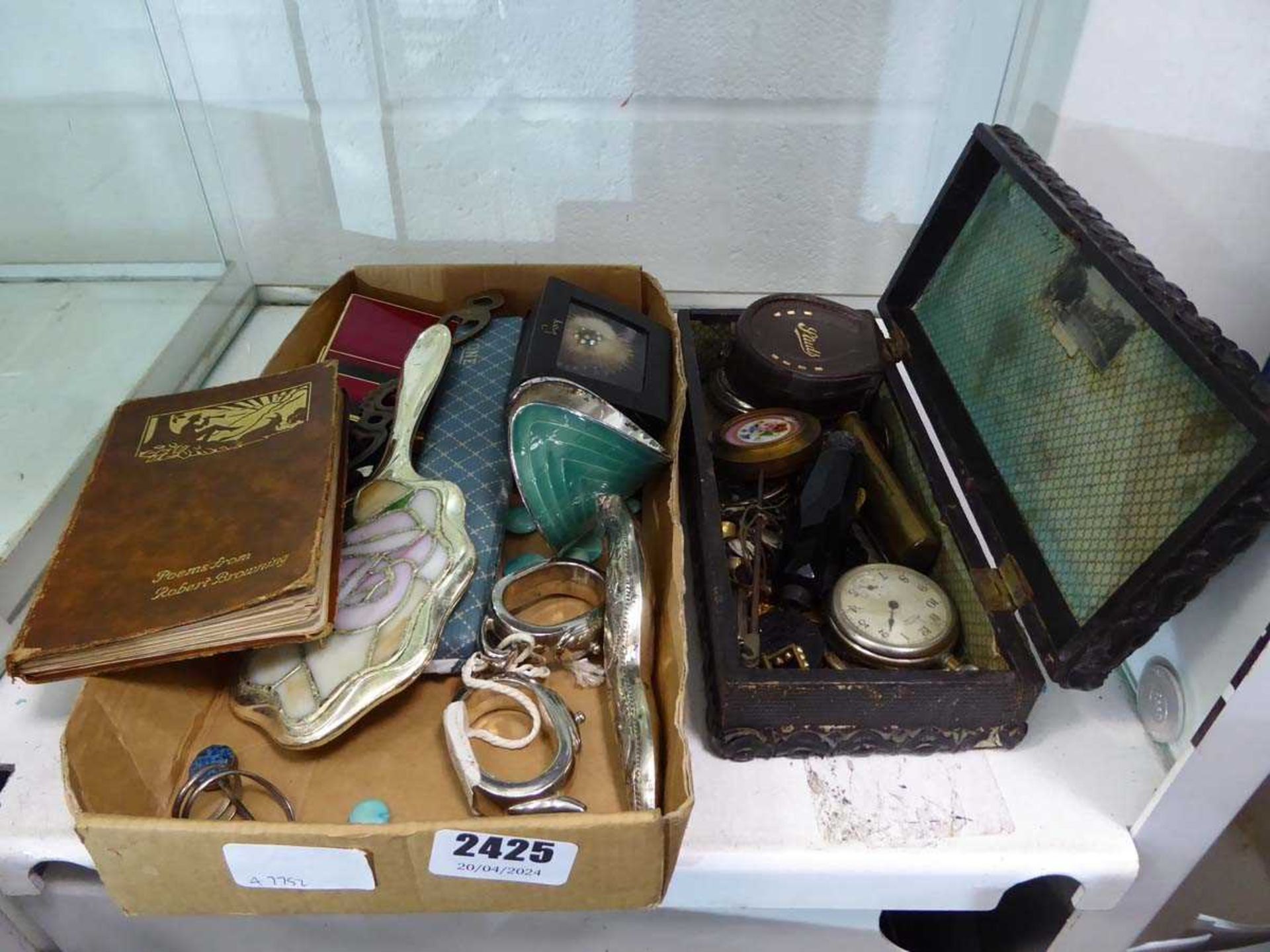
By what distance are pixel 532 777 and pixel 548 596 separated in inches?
6.0

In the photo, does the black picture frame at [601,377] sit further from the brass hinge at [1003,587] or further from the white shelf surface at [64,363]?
the white shelf surface at [64,363]

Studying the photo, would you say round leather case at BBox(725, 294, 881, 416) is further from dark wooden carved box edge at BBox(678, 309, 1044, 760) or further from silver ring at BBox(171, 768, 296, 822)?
silver ring at BBox(171, 768, 296, 822)

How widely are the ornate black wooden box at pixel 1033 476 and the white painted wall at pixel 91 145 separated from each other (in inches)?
25.6

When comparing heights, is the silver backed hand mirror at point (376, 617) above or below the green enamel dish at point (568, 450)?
below

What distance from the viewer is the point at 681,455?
0.71 metres

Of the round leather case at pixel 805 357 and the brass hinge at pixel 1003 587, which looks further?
the round leather case at pixel 805 357

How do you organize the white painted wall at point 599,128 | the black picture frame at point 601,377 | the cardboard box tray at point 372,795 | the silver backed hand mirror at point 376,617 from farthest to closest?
1. the white painted wall at point 599,128
2. the black picture frame at point 601,377
3. the silver backed hand mirror at point 376,617
4. the cardboard box tray at point 372,795

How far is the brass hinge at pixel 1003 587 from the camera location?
55cm

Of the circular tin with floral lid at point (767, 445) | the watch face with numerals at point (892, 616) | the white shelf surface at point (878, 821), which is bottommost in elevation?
the white shelf surface at point (878, 821)

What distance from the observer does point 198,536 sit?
55cm

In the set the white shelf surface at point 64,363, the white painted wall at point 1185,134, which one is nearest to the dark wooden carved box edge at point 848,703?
the white painted wall at point 1185,134

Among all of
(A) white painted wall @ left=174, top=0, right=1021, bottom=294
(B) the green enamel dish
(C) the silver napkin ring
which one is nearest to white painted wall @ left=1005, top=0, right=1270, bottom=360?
(A) white painted wall @ left=174, top=0, right=1021, bottom=294

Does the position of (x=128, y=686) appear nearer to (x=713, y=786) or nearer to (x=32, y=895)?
(x=32, y=895)

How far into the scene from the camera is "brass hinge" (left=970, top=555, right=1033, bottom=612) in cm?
55
